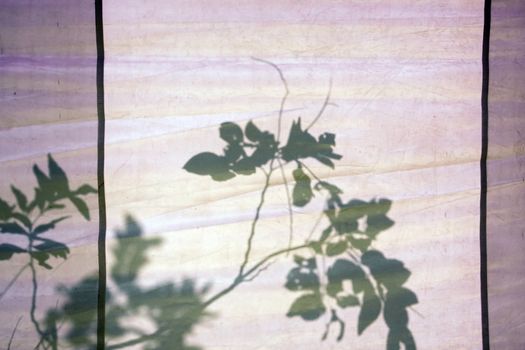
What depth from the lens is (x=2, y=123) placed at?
111 cm

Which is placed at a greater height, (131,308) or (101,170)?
(101,170)

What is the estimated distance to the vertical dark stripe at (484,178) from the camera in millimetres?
1203

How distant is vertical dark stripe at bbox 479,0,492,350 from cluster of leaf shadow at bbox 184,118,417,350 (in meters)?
0.21

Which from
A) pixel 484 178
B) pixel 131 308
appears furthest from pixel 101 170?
pixel 484 178

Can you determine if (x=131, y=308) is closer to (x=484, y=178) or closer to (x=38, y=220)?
(x=38, y=220)

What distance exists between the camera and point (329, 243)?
3.83ft

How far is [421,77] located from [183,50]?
64 cm

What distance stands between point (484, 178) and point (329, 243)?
0.46 metres

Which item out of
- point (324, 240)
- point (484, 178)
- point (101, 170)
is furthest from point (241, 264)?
point (484, 178)

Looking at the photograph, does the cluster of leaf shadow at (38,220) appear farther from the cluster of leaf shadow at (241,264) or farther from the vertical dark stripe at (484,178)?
the vertical dark stripe at (484,178)

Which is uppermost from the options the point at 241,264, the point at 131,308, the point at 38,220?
the point at 38,220

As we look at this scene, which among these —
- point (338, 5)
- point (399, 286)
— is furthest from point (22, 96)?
point (399, 286)

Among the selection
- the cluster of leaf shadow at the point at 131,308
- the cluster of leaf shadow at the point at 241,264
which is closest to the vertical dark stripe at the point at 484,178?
the cluster of leaf shadow at the point at 241,264

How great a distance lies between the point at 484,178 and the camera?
1205 millimetres
